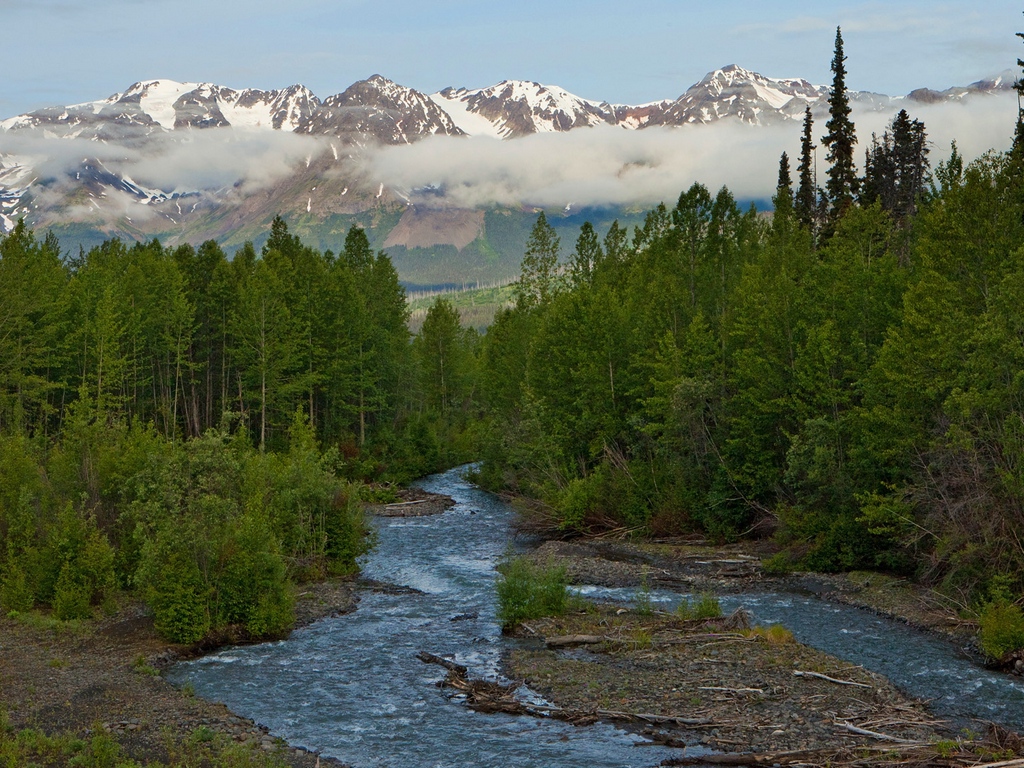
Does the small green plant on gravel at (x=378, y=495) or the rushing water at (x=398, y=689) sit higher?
the rushing water at (x=398, y=689)

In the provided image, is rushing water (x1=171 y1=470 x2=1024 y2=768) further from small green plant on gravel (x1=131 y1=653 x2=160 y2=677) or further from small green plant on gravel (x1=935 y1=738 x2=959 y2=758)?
small green plant on gravel (x1=935 y1=738 x2=959 y2=758)

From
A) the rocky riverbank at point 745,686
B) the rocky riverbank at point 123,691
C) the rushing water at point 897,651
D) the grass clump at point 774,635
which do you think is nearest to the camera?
the rocky riverbank at point 745,686

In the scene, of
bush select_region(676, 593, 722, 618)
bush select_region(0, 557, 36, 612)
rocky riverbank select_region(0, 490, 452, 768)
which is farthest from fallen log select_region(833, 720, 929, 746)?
bush select_region(0, 557, 36, 612)

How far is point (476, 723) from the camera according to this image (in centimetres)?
2622

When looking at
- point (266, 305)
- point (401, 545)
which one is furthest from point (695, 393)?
point (266, 305)

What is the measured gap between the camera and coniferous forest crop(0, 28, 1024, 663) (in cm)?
3550

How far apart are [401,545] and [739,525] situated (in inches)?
730

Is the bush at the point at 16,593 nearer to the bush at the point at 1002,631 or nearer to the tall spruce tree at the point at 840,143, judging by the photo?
the bush at the point at 1002,631

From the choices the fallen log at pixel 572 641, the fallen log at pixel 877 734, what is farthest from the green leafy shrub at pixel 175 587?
the fallen log at pixel 877 734

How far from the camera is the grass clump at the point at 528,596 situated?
117 feet

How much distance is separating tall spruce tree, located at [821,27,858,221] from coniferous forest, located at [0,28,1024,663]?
266mm

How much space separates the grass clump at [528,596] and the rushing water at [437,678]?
1.08 m

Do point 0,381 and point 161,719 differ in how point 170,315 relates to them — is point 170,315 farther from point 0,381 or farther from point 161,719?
point 161,719

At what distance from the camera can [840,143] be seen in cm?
7988
